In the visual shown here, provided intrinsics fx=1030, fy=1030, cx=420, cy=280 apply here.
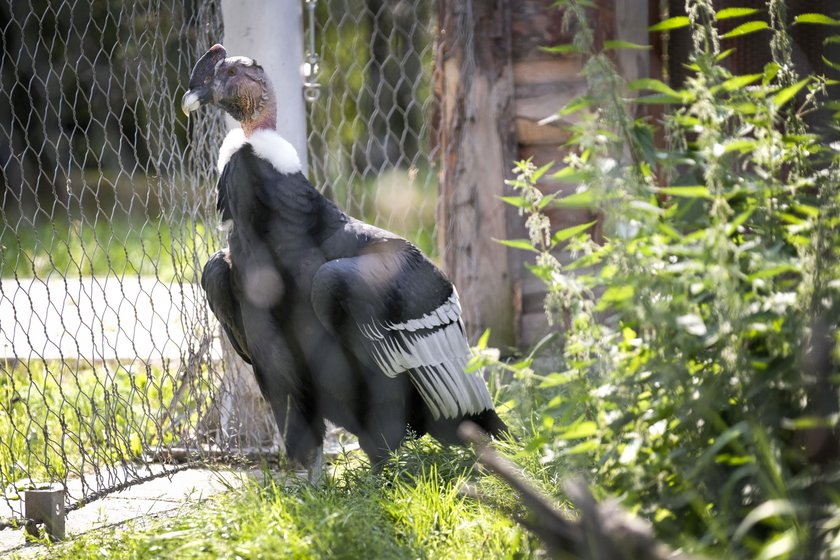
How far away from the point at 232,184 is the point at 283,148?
0.80 ft

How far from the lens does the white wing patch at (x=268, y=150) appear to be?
373cm

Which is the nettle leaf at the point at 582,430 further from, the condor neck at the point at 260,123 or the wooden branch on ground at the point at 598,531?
the condor neck at the point at 260,123

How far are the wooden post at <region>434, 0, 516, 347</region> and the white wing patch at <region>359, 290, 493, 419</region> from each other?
1.54m

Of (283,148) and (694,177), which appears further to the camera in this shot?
(283,148)

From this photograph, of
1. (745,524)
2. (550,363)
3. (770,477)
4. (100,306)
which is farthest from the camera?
(100,306)

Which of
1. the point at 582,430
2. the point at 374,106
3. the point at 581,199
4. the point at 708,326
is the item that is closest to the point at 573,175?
the point at 581,199

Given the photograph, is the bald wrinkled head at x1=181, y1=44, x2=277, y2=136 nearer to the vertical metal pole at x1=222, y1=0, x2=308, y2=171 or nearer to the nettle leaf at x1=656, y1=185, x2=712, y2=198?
the vertical metal pole at x1=222, y1=0, x2=308, y2=171

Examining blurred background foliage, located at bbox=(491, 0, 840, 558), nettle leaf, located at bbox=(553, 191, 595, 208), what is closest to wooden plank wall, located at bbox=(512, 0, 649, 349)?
blurred background foliage, located at bbox=(491, 0, 840, 558)

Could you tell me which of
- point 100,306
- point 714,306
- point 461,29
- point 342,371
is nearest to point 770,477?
point 714,306

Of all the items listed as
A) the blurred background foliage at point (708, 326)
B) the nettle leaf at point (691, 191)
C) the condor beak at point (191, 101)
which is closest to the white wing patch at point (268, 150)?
the condor beak at point (191, 101)

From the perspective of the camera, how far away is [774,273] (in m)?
2.08

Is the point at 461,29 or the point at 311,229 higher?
the point at 461,29

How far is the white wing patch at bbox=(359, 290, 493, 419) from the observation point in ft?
12.1

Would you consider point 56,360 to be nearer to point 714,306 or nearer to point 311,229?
point 311,229
